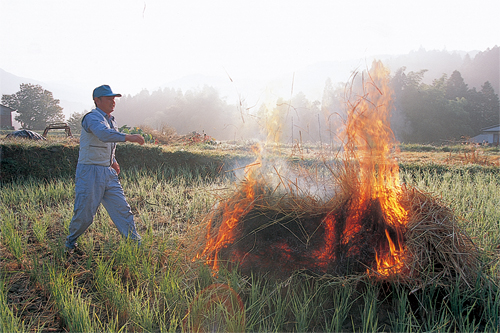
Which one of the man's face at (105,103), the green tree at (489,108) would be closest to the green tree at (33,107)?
the man's face at (105,103)

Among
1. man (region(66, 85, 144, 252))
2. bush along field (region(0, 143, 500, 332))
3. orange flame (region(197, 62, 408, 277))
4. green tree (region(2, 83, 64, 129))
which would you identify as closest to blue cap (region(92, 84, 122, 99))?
man (region(66, 85, 144, 252))

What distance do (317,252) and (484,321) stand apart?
1268mm

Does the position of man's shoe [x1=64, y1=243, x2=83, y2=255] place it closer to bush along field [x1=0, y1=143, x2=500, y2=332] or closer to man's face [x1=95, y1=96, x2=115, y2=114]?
bush along field [x1=0, y1=143, x2=500, y2=332]

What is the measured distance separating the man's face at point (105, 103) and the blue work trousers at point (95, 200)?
0.68 meters

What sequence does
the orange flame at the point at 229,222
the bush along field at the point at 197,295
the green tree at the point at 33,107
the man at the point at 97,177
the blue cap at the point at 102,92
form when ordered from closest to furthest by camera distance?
the bush along field at the point at 197,295, the orange flame at the point at 229,222, the man at the point at 97,177, the blue cap at the point at 102,92, the green tree at the point at 33,107

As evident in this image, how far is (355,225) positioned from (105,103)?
295 centimetres

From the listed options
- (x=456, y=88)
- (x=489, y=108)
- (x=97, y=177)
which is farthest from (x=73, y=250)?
(x=456, y=88)

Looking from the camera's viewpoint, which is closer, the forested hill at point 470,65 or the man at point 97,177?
the man at point 97,177

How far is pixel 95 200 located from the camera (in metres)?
3.30

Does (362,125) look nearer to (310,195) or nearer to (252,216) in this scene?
(310,195)

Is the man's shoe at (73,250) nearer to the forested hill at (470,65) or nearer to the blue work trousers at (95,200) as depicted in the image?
the blue work trousers at (95,200)

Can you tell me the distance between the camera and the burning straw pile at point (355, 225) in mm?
2363

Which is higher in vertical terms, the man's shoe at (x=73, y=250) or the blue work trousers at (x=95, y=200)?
the blue work trousers at (x=95, y=200)

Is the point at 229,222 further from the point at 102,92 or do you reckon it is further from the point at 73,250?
the point at 102,92
